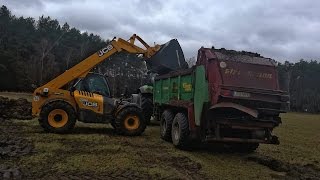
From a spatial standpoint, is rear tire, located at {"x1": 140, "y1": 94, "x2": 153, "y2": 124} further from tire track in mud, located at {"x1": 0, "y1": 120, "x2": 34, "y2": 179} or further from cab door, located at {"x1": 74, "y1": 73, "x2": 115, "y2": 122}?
tire track in mud, located at {"x1": 0, "y1": 120, "x2": 34, "y2": 179}

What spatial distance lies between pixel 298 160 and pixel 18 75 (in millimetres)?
46394

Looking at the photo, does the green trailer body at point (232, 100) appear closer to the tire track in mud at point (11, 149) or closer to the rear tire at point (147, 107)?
the tire track in mud at point (11, 149)

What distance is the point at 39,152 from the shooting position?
953 centimetres

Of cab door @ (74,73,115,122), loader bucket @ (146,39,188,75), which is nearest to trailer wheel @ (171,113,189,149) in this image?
cab door @ (74,73,115,122)

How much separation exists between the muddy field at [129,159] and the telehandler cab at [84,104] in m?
0.47

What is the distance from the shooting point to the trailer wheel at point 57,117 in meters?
12.9

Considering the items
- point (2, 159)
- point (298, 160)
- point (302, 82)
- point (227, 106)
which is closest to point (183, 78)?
point (227, 106)

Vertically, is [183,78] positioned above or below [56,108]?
above

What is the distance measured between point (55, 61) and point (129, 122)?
63694 millimetres

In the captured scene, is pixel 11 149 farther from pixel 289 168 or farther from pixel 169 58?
pixel 169 58

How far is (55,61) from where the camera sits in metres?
75.0

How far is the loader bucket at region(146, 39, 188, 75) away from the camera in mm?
16312

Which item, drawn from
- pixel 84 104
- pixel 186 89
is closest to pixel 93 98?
pixel 84 104

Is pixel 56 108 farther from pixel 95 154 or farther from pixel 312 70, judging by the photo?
pixel 312 70
